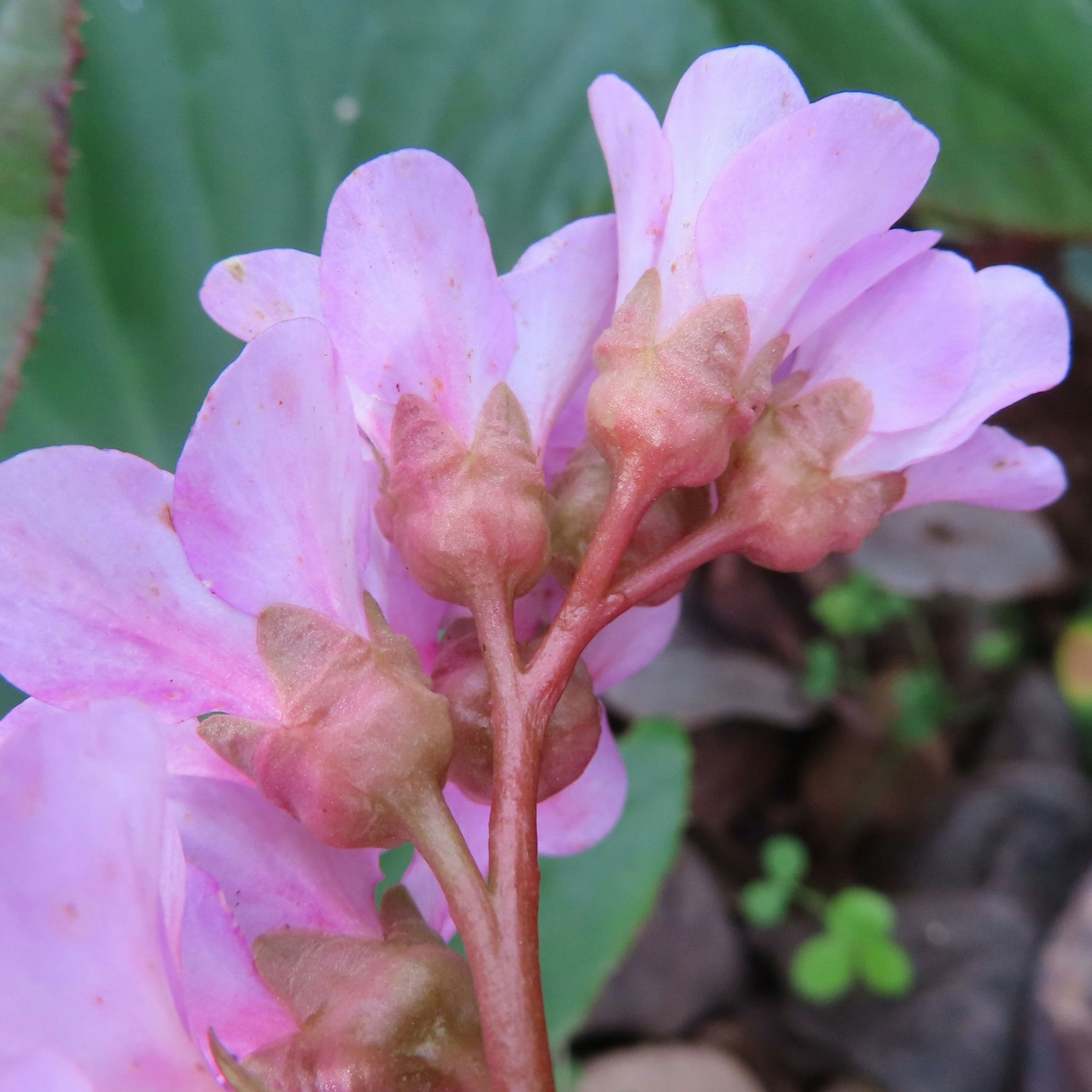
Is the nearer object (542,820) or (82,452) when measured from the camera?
(82,452)

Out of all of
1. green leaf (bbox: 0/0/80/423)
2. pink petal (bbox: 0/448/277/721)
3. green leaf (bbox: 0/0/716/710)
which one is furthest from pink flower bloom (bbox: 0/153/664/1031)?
green leaf (bbox: 0/0/716/710)

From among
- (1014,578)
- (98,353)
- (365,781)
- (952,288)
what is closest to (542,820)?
(365,781)

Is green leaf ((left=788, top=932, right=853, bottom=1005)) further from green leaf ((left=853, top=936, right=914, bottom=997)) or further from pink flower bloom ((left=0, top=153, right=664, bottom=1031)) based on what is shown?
pink flower bloom ((left=0, top=153, right=664, bottom=1031))

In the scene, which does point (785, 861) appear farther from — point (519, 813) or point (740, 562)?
point (519, 813)

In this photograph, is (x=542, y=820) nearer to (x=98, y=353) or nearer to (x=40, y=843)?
(x=40, y=843)

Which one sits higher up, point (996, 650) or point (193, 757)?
point (193, 757)

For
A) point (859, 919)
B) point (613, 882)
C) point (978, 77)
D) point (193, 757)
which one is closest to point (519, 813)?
point (193, 757)
